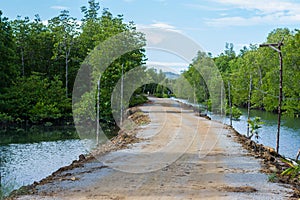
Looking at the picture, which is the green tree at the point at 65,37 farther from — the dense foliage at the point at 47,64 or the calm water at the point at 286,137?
the calm water at the point at 286,137

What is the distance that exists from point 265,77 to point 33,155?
3065 centimetres

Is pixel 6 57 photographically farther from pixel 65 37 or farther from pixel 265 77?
pixel 265 77

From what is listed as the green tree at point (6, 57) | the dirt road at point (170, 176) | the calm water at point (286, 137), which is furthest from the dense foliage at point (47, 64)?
the dirt road at point (170, 176)

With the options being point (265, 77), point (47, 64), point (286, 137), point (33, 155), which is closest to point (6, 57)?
point (47, 64)

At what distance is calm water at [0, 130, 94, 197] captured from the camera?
1572cm

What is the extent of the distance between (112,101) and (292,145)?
15420mm

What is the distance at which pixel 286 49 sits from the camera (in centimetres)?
3397

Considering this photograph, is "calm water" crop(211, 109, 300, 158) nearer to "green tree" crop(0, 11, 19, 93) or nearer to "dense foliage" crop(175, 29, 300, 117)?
"dense foliage" crop(175, 29, 300, 117)

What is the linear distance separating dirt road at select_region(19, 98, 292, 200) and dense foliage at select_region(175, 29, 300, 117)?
1405 centimetres

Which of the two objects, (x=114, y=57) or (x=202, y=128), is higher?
(x=114, y=57)

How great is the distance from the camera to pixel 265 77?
45188 millimetres

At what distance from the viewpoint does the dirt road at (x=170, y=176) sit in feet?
30.3

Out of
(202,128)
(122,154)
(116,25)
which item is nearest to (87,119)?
(116,25)

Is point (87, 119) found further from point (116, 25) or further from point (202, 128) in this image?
point (202, 128)
